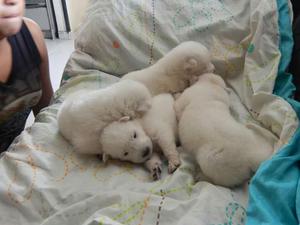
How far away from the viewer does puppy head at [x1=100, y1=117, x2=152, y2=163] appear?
0.99 metres

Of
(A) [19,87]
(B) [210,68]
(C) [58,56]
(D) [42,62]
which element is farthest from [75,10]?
(B) [210,68]

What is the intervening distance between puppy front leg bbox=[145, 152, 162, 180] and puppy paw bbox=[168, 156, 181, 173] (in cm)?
3

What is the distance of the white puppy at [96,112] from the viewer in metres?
1.03

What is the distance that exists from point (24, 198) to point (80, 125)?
26cm

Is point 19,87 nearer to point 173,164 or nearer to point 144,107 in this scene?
point 144,107

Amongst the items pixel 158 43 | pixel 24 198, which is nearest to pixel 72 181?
pixel 24 198

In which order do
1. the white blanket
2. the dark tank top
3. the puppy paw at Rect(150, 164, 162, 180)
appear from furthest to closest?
the dark tank top
the puppy paw at Rect(150, 164, 162, 180)
the white blanket

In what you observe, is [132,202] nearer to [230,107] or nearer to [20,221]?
[20,221]

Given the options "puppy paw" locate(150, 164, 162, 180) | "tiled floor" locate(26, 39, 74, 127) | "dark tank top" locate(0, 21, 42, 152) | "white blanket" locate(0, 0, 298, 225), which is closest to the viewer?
"white blanket" locate(0, 0, 298, 225)

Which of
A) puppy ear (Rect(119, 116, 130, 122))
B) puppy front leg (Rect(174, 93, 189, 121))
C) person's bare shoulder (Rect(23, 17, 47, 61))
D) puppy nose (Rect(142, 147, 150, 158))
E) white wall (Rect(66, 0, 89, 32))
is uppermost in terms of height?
person's bare shoulder (Rect(23, 17, 47, 61))

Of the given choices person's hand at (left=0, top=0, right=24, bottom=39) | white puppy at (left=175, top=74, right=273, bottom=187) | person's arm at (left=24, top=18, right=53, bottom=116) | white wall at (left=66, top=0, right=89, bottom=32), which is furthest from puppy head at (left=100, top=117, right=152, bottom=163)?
white wall at (left=66, top=0, right=89, bottom=32)

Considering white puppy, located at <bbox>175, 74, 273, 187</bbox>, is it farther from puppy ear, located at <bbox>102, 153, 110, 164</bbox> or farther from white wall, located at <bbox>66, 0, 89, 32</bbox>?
white wall, located at <bbox>66, 0, 89, 32</bbox>

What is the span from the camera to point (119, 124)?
1.03 metres

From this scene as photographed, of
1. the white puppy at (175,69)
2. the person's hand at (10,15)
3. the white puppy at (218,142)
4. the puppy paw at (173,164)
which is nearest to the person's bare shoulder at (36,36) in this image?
the person's hand at (10,15)
